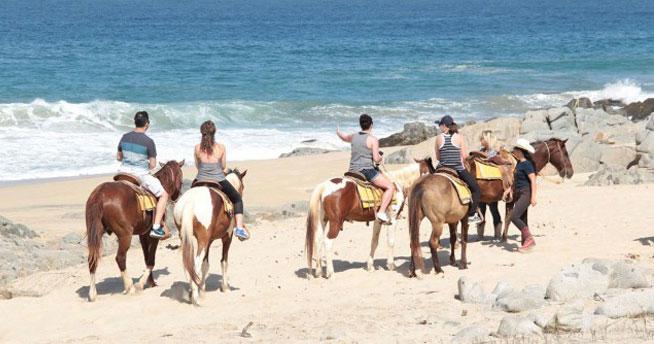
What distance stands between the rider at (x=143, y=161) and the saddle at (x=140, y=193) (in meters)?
0.05

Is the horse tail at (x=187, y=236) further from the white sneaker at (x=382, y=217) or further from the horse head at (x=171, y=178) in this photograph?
the white sneaker at (x=382, y=217)

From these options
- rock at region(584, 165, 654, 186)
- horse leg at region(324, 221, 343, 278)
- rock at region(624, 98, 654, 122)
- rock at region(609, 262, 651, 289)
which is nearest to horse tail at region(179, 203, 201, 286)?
horse leg at region(324, 221, 343, 278)

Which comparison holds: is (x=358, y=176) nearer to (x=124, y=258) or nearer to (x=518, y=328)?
(x=124, y=258)

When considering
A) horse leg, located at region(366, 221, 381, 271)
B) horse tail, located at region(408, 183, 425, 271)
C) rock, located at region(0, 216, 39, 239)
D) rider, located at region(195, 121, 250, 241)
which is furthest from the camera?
rock, located at region(0, 216, 39, 239)

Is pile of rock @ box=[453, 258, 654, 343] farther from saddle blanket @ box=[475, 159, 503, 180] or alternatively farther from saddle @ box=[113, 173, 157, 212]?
saddle @ box=[113, 173, 157, 212]

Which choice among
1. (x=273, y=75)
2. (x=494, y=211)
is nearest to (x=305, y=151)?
(x=494, y=211)

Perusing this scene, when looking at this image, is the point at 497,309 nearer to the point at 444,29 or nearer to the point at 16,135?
the point at 16,135

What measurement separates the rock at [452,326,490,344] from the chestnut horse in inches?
164

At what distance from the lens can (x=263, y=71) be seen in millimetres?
61219

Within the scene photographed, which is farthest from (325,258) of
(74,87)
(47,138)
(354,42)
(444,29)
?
(444,29)

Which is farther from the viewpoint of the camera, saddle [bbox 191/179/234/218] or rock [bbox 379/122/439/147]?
rock [bbox 379/122/439/147]

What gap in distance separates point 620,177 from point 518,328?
12742mm

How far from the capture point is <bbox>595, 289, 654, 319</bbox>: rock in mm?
A: 11023

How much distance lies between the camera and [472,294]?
1296cm
